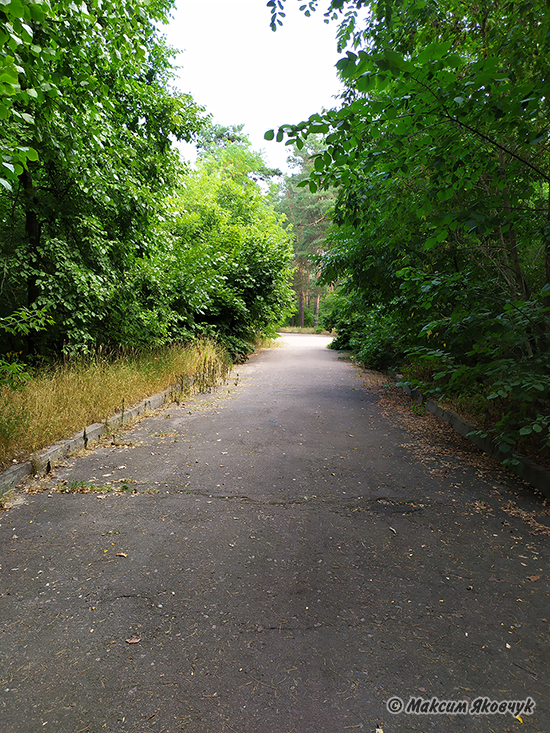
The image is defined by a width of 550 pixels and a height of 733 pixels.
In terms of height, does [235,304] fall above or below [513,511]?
above

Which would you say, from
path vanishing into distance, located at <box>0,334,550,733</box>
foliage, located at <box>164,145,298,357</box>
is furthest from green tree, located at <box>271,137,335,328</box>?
path vanishing into distance, located at <box>0,334,550,733</box>

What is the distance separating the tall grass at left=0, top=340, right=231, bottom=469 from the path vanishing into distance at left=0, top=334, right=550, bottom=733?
52 cm

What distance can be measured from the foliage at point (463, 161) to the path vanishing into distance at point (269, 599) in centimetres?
136

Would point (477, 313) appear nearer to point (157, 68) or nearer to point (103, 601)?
point (103, 601)

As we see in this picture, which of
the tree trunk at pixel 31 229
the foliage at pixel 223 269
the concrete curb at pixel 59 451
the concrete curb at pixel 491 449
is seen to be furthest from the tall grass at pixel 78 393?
the concrete curb at pixel 491 449

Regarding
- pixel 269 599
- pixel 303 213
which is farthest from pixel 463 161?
pixel 303 213

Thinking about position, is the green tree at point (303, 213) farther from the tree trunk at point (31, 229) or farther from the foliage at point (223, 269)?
the tree trunk at point (31, 229)

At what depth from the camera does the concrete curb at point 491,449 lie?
4270 millimetres

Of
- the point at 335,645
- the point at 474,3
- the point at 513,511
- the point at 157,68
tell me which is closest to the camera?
the point at 335,645

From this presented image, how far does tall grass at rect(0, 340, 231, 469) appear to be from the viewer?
4719 millimetres

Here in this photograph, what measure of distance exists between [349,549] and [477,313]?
2770 mm

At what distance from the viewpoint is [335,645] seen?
2275 mm

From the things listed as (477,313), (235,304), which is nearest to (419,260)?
(477,313)

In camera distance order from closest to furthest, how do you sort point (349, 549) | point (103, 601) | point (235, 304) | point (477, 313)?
point (103, 601)
point (349, 549)
point (477, 313)
point (235, 304)
